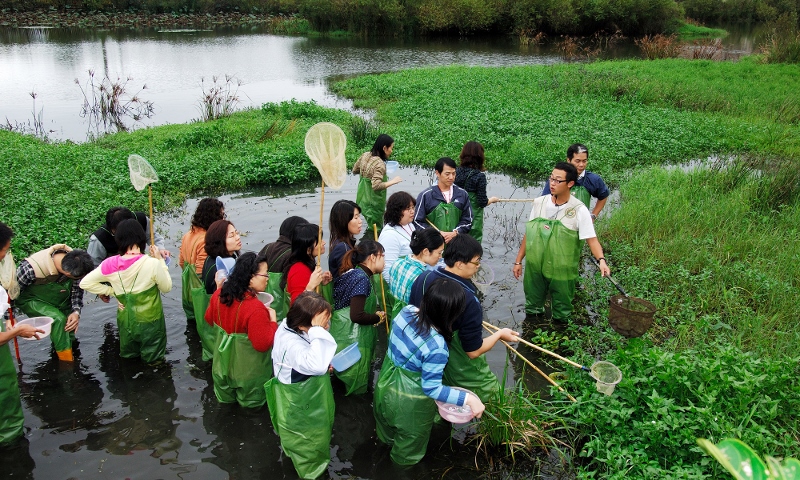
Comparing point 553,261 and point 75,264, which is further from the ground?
point 75,264

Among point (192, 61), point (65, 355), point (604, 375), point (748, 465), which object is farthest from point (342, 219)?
point (192, 61)

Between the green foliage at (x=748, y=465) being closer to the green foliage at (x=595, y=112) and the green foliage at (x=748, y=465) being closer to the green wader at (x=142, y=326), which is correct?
the green wader at (x=142, y=326)

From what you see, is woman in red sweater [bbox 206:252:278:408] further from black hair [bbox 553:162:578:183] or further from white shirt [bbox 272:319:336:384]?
black hair [bbox 553:162:578:183]

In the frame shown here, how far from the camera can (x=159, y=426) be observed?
483 cm

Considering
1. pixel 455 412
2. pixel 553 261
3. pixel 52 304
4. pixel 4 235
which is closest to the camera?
pixel 455 412

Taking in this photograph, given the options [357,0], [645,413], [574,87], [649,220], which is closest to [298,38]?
[357,0]

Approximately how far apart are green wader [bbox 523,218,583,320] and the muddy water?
21.9 inches

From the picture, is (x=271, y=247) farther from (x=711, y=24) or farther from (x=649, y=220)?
(x=711, y=24)

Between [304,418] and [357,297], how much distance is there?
1040 millimetres

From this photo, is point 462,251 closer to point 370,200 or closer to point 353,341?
point 353,341

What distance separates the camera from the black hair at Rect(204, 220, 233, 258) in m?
5.09

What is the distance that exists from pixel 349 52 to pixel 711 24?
3718 cm

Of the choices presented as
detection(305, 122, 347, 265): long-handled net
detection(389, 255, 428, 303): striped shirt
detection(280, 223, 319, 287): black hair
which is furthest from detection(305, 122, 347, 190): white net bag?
detection(389, 255, 428, 303): striped shirt

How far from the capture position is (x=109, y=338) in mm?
6070
